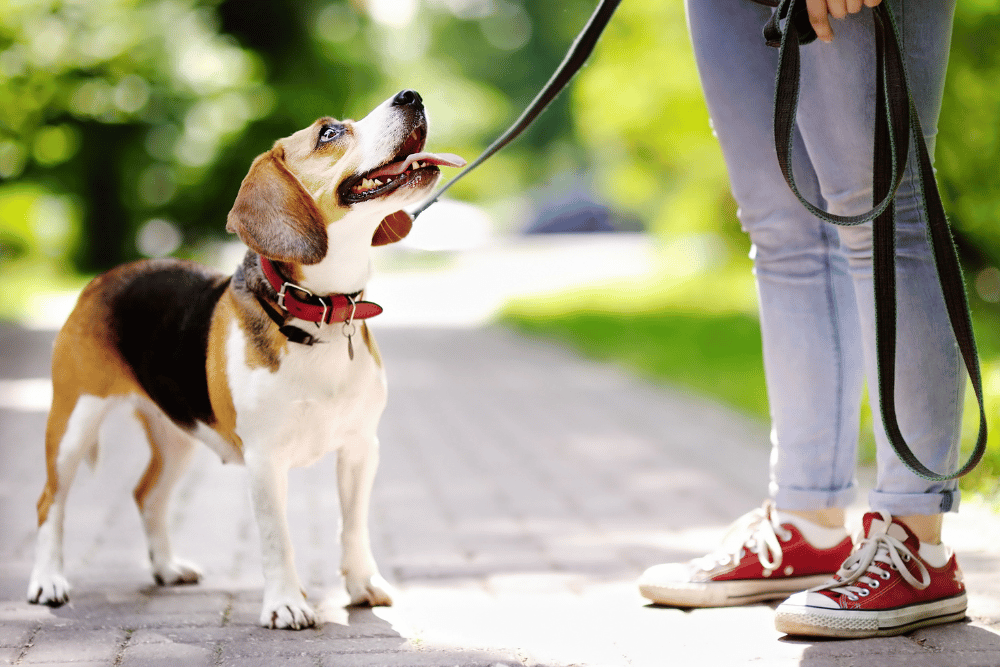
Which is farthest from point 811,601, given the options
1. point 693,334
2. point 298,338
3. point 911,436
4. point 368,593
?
point 693,334

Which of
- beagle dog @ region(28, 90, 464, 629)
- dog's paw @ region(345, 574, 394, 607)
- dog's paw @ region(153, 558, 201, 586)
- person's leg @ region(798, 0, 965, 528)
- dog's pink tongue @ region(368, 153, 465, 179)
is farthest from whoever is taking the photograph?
dog's paw @ region(153, 558, 201, 586)

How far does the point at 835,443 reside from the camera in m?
3.03

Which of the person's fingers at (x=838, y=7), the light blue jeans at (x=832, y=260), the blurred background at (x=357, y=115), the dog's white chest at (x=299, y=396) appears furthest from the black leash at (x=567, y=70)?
the person's fingers at (x=838, y=7)

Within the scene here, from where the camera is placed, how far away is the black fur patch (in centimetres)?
321

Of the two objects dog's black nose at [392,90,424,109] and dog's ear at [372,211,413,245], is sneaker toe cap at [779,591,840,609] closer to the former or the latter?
dog's ear at [372,211,413,245]

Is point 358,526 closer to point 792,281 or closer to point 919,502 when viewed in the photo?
point 792,281

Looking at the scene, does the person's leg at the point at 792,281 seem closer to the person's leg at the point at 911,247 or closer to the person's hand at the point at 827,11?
the person's leg at the point at 911,247

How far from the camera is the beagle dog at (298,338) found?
2.90 meters

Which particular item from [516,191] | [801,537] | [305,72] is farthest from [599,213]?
[801,537]

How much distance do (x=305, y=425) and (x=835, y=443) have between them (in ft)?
4.75

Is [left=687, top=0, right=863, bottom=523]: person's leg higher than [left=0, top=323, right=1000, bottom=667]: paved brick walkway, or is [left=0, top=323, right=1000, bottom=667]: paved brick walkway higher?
[left=687, top=0, right=863, bottom=523]: person's leg

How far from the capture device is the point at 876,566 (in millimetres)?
2738

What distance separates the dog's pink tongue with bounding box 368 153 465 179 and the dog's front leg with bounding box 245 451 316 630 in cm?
83

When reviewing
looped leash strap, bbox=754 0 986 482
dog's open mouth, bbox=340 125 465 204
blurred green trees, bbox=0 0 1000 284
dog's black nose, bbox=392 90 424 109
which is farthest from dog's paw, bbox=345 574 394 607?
blurred green trees, bbox=0 0 1000 284
